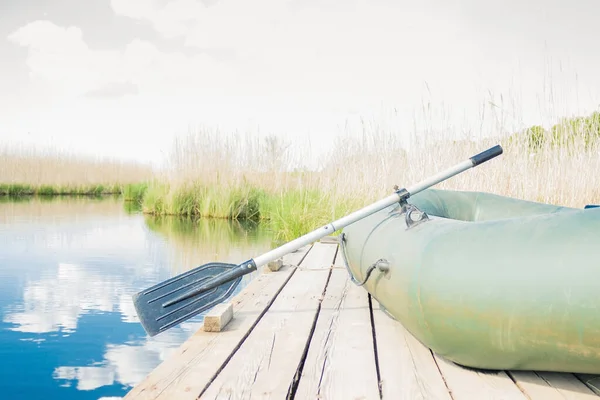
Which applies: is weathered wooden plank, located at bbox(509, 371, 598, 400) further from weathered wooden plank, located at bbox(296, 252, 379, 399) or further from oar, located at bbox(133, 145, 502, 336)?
oar, located at bbox(133, 145, 502, 336)

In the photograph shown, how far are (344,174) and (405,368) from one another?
225 inches

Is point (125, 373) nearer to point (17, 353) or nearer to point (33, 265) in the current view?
point (17, 353)

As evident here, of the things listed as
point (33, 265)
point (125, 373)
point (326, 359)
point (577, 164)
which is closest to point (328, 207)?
point (577, 164)

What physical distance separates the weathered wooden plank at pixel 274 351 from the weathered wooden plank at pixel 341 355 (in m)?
0.05

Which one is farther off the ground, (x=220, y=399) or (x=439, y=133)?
(x=439, y=133)

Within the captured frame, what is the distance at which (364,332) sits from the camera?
8.23 feet

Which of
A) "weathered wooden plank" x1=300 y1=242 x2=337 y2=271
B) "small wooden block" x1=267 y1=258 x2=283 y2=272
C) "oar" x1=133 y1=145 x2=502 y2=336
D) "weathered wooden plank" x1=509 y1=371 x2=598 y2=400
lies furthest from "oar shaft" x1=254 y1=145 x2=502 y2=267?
"weathered wooden plank" x1=300 y1=242 x2=337 y2=271

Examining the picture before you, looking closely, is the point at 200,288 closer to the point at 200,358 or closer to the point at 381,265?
the point at 200,358

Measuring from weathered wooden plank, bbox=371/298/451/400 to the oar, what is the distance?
1.85 ft

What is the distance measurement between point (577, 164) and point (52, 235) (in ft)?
25.5

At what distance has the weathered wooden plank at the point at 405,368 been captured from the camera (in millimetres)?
1804

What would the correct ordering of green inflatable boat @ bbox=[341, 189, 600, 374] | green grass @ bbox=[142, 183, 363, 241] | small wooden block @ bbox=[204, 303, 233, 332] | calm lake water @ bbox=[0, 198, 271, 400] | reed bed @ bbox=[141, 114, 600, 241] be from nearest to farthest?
green inflatable boat @ bbox=[341, 189, 600, 374] < small wooden block @ bbox=[204, 303, 233, 332] < calm lake water @ bbox=[0, 198, 271, 400] < reed bed @ bbox=[141, 114, 600, 241] < green grass @ bbox=[142, 183, 363, 241]

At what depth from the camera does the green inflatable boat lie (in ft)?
5.68

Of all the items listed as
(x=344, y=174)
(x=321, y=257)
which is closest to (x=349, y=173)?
(x=344, y=174)
